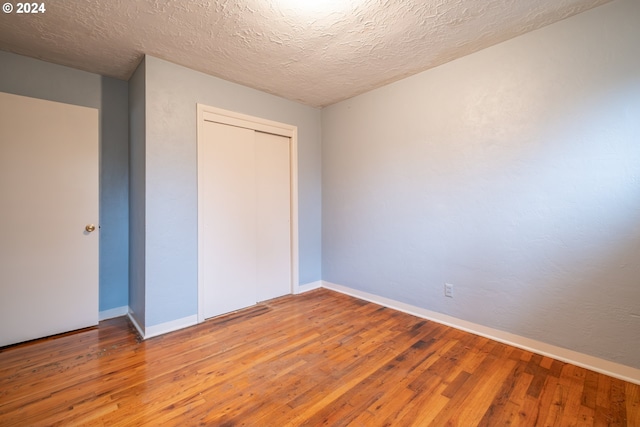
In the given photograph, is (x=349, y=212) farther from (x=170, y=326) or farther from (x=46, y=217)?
(x=46, y=217)

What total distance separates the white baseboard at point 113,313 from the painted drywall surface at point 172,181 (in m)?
0.85

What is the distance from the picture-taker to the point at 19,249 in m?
2.31

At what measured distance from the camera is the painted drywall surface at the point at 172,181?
2424 mm

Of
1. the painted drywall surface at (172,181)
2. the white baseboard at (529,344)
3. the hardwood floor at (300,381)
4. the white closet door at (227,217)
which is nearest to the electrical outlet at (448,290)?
the white baseboard at (529,344)

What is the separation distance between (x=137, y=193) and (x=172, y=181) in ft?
1.42

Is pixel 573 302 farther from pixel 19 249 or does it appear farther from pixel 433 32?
pixel 19 249

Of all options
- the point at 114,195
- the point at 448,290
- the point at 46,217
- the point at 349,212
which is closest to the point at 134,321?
the point at 46,217

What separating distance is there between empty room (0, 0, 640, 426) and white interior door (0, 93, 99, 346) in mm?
16

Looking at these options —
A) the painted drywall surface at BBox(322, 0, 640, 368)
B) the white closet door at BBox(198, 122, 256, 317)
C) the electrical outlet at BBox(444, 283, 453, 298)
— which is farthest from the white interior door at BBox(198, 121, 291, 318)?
the electrical outlet at BBox(444, 283, 453, 298)

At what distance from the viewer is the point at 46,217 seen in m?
2.42

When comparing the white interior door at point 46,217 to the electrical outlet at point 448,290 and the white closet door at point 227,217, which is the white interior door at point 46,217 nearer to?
the white closet door at point 227,217

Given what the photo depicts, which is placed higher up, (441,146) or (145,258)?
(441,146)

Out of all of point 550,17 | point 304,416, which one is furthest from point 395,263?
point 550,17

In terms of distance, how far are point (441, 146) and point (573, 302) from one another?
1631 millimetres
